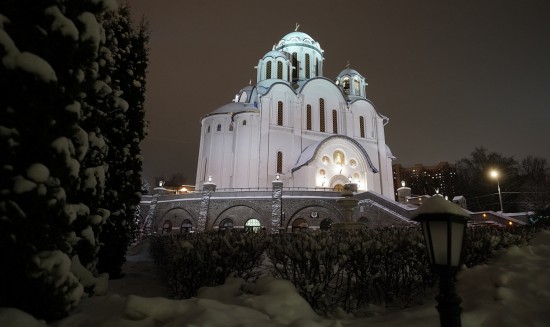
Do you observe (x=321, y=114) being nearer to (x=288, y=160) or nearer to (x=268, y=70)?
(x=288, y=160)

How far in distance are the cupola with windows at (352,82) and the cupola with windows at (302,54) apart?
2.70m

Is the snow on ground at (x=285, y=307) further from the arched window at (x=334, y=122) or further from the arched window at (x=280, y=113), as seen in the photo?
the arched window at (x=334, y=122)

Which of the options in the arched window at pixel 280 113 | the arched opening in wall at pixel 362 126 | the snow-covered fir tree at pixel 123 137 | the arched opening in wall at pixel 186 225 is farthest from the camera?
the arched opening in wall at pixel 362 126

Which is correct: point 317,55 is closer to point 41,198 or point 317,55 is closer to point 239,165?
point 239,165

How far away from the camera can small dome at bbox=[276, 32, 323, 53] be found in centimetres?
3926

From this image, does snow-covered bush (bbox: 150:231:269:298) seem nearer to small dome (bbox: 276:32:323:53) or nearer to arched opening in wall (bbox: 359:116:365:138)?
arched opening in wall (bbox: 359:116:365:138)

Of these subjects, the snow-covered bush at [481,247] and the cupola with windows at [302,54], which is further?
the cupola with windows at [302,54]

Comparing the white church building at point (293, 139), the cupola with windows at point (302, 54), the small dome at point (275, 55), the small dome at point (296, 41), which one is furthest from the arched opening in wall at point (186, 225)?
the small dome at point (296, 41)

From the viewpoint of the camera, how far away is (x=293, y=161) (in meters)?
30.2

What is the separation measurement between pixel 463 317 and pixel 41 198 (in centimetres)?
522

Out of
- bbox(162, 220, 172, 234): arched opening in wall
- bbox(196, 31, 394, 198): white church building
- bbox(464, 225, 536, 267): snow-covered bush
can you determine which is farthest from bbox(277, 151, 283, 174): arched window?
bbox(464, 225, 536, 267): snow-covered bush

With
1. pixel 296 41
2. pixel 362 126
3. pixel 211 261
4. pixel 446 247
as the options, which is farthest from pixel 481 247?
pixel 296 41

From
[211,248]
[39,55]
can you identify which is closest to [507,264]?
[211,248]

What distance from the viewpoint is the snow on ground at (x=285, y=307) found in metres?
3.23
